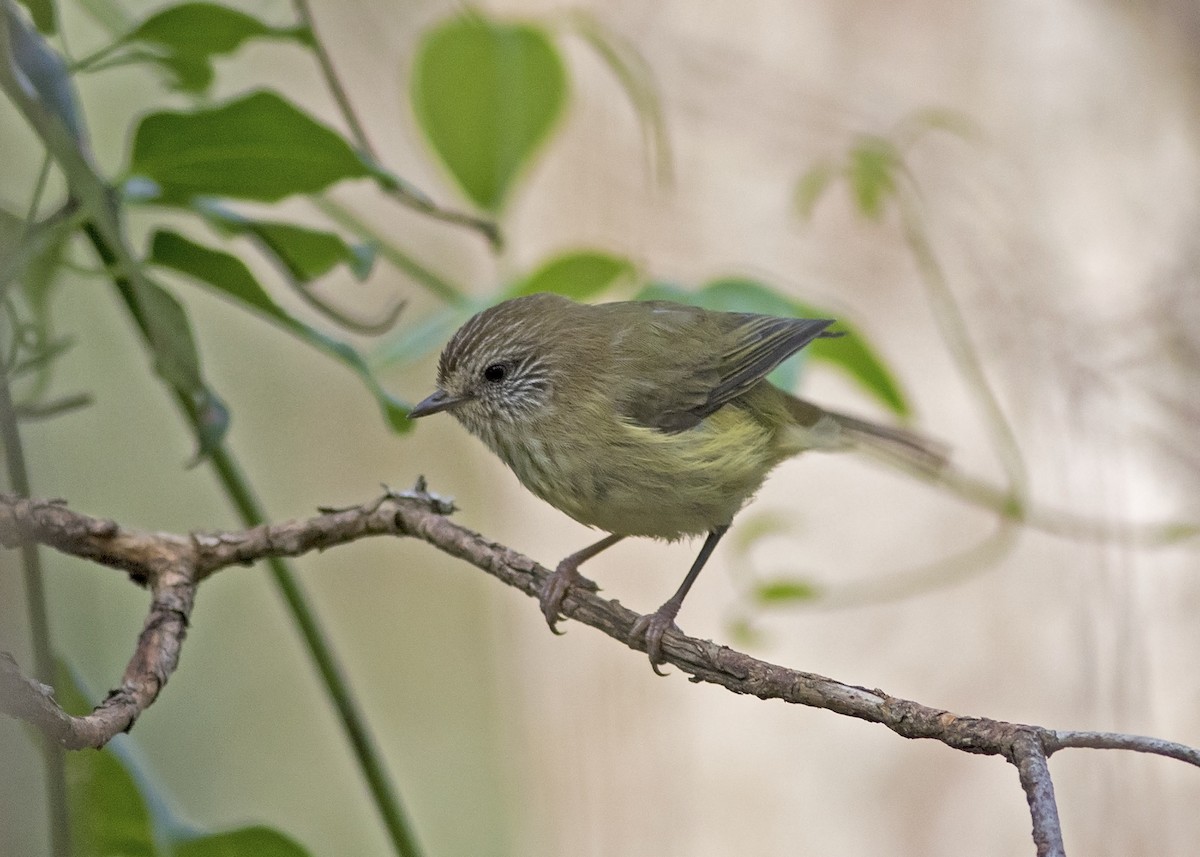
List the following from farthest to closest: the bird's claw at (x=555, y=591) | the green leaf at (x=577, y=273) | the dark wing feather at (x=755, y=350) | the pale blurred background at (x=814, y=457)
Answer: the pale blurred background at (x=814, y=457)
the dark wing feather at (x=755, y=350)
the green leaf at (x=577, y=273)
the bird's claw at (x=555, y=591)

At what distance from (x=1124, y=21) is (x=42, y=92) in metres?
4.36

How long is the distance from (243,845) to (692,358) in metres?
1.30

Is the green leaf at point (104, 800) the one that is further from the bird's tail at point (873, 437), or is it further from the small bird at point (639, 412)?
the bird's tail at point (873, 437)

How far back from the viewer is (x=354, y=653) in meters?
5.57

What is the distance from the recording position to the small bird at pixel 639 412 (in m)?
2.15

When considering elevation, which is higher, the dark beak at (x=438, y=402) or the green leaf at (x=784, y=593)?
the dark beak at (x=438, y=402)

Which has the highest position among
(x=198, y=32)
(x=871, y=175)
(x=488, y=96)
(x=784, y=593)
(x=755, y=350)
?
(x=871, y=175)

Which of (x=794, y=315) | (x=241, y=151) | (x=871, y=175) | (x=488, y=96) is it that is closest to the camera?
(x=241, y=151)

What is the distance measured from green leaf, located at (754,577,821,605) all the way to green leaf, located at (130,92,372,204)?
4.23ft

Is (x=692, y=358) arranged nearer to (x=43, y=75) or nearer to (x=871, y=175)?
(x=871, y=175)

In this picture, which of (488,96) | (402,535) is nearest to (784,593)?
(402,535)

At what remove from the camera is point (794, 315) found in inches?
76.5

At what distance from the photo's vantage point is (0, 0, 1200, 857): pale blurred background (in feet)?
13.1

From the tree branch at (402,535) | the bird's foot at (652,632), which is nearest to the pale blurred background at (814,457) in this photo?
the bird's foot at (652,632)
